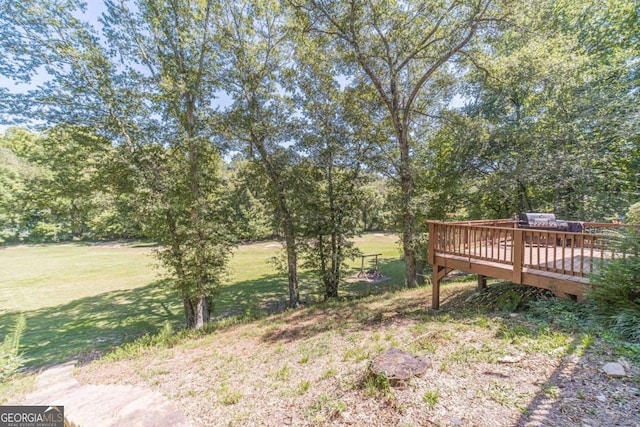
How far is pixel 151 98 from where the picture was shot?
645 centimetres

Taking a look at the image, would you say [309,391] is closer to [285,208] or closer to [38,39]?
[285,208]

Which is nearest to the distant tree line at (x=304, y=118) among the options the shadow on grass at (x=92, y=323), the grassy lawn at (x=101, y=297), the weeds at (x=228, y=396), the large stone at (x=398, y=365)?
the grassy lawn at (x=101, y=297)

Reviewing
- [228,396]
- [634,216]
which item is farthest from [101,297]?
[634,216]

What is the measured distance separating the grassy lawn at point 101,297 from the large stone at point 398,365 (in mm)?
6279

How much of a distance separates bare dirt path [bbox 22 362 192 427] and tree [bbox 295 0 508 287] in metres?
7.13

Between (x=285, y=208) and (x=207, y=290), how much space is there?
3.34m

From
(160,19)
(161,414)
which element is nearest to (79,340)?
(161,414)

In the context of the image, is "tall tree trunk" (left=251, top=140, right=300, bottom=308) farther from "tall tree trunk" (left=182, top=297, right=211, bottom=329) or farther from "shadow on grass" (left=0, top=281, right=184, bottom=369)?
"shadow on grass" (left=0, top=281, right=184, bottom=369)

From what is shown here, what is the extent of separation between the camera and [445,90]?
29.9 feet

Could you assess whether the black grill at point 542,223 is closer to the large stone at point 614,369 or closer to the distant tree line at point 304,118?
the distant tree line at point 304,118

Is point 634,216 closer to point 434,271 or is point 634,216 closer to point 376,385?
point 434,271

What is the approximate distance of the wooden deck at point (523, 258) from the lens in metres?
3.66

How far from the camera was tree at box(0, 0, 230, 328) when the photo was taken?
5.48 metres

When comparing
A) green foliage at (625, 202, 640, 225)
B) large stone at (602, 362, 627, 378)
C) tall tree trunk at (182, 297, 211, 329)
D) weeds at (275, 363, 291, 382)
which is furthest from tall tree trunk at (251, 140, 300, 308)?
green foliage at (625, 202, 640, 225)
